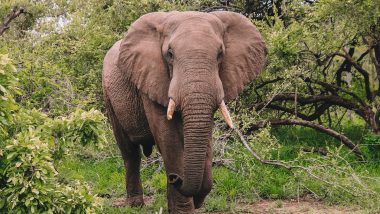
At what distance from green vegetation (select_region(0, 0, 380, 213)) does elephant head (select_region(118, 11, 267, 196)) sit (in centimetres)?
69

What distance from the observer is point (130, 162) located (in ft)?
24.4

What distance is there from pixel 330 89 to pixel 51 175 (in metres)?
6.46

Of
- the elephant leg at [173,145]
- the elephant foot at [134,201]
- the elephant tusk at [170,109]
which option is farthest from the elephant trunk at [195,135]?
the elephant foot at [134,201]

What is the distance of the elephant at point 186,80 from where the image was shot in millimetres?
5262

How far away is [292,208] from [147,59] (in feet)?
7.84

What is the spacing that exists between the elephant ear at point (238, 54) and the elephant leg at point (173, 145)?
54 centimetres

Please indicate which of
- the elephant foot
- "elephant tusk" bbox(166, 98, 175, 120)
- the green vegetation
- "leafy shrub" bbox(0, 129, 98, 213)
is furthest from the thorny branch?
"leafy shrub" bbox(0, 129, 98, 213)

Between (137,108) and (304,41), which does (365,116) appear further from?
(137,108)

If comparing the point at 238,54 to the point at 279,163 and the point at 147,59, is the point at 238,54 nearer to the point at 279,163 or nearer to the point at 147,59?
the point at 147,59

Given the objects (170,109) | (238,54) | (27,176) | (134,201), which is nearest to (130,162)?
(134,201)

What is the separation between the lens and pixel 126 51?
613 cm

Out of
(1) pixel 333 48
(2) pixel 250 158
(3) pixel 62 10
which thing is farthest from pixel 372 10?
(3) pixel 62 10

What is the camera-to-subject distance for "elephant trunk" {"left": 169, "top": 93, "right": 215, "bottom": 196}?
5176mm

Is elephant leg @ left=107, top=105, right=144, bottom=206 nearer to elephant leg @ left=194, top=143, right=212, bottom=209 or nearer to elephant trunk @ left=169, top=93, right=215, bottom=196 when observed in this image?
elephant leg @ left=194, top=143, right=212, bottom=209
